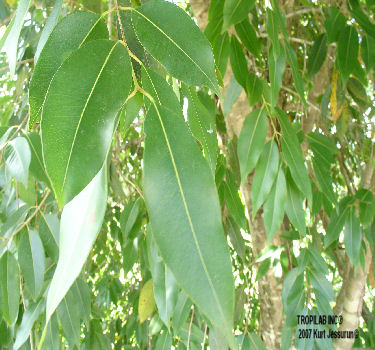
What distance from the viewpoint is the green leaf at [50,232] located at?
80cm

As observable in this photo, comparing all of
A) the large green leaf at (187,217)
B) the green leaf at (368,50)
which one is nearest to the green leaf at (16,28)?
the large green leaf at (187,217)

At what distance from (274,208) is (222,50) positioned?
11.8 inches

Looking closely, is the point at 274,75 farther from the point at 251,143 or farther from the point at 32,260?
the point at 32,260

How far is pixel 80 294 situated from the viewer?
87 cm

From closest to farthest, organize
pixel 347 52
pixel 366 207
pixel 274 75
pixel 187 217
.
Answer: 1. pixel 187 217
2. pixel 274 75
3. pixel 347 52
4. pixel 366 207

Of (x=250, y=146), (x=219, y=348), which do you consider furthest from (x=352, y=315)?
(x=250, y=146)

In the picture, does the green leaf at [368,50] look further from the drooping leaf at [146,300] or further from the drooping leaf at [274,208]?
the drooping leaf at [146,300]

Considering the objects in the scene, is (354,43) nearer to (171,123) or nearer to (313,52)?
(313,52)

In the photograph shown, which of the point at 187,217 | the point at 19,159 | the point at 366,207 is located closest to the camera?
the point at 187,217

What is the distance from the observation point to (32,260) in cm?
74

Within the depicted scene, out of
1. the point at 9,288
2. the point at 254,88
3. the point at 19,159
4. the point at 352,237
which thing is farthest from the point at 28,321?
the point at 352,237

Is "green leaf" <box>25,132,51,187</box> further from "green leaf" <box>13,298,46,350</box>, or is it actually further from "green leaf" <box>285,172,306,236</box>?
"green leaf" <box>285,172,306,236</box>

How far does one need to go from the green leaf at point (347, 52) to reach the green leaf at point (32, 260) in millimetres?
701

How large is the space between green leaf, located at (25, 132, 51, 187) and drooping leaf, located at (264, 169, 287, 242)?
0.38 metres
